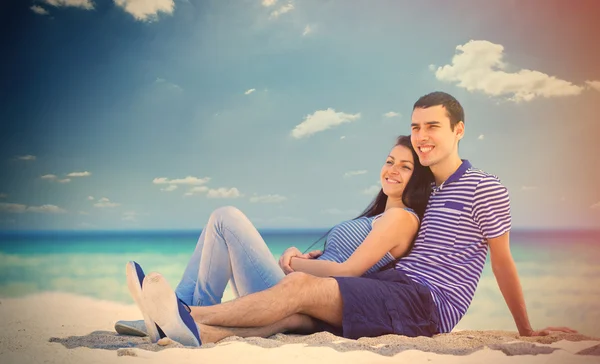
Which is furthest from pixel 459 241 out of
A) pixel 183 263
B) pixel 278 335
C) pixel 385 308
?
pixel 183 263

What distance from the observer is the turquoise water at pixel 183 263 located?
4070 mm

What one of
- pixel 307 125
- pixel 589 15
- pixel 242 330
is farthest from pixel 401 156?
pixel 307 125

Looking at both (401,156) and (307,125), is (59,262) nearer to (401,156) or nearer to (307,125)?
(307,125)

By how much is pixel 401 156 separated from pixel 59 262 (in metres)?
6.10

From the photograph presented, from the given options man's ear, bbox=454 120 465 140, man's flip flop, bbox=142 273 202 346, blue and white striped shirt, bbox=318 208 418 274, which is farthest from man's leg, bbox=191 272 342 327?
man's ear, bbox=454 120 465 140

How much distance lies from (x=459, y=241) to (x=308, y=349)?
2.63 feet

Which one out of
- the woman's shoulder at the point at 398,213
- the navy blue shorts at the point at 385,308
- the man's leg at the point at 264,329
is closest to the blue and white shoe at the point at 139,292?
the man's leg at the point at 264,329

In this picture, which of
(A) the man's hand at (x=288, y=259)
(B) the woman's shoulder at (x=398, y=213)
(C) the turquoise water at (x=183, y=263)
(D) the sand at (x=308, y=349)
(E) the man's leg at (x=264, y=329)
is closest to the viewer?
(D) the sand at (x=308, y=349)

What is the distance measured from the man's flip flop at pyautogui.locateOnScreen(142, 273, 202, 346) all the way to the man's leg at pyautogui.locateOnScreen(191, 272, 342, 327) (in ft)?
0.37

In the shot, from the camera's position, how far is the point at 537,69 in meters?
4.32

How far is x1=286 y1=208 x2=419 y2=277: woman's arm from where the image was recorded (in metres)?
2.32

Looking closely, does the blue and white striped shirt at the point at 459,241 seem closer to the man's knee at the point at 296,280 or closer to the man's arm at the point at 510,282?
the man's arm at the point at 510,282

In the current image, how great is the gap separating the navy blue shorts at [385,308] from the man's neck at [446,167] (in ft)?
1.56

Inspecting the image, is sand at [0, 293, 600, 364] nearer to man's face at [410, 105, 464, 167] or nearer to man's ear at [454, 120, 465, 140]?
man's face at [410, 105, 464, 167]
